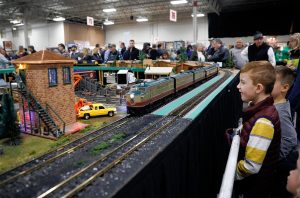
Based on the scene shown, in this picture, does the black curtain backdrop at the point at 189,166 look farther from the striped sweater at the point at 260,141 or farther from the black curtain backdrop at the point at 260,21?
the black curtain backdrop at the point at 260,21

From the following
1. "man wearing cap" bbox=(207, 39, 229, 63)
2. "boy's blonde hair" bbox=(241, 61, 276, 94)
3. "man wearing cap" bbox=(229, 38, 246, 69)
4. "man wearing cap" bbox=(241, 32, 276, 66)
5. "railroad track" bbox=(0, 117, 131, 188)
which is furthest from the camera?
"man wearing cap" bbox=(207, 39, 229, 63)

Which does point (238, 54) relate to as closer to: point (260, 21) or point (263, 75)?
point (263, 75)

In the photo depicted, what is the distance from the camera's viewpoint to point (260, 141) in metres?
2.40

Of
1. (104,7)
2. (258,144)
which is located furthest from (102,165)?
(104,7)

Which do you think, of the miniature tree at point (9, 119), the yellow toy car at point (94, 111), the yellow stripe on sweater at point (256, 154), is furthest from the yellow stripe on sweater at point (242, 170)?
the yellow toy car at point (94, 111)

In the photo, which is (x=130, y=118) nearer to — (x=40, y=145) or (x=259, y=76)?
(x=259, y=76)

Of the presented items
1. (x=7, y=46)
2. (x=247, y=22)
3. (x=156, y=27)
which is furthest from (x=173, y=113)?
(x=156, y=27)

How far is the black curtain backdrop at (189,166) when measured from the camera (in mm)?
1681

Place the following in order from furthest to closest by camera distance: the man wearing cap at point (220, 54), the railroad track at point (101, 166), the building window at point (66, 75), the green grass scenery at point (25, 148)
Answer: the man wearing cap at point (220, 54) < the building window at point (66, 75) < the green grass scenery at point (25, 148) < the railroad track at point (101, 166)

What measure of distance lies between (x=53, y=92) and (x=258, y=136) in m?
7.48

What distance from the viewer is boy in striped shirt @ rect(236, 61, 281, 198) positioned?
241cm

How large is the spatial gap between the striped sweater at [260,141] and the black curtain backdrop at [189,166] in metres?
0.52

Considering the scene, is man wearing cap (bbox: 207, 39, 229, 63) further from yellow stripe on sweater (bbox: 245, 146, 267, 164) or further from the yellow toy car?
yellow stripe on sweater (bbox: 245, 146, 267, 164)

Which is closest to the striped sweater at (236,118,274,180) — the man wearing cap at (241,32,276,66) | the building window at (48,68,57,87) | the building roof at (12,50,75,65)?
the man wearing cap at (241,32,276,66)
